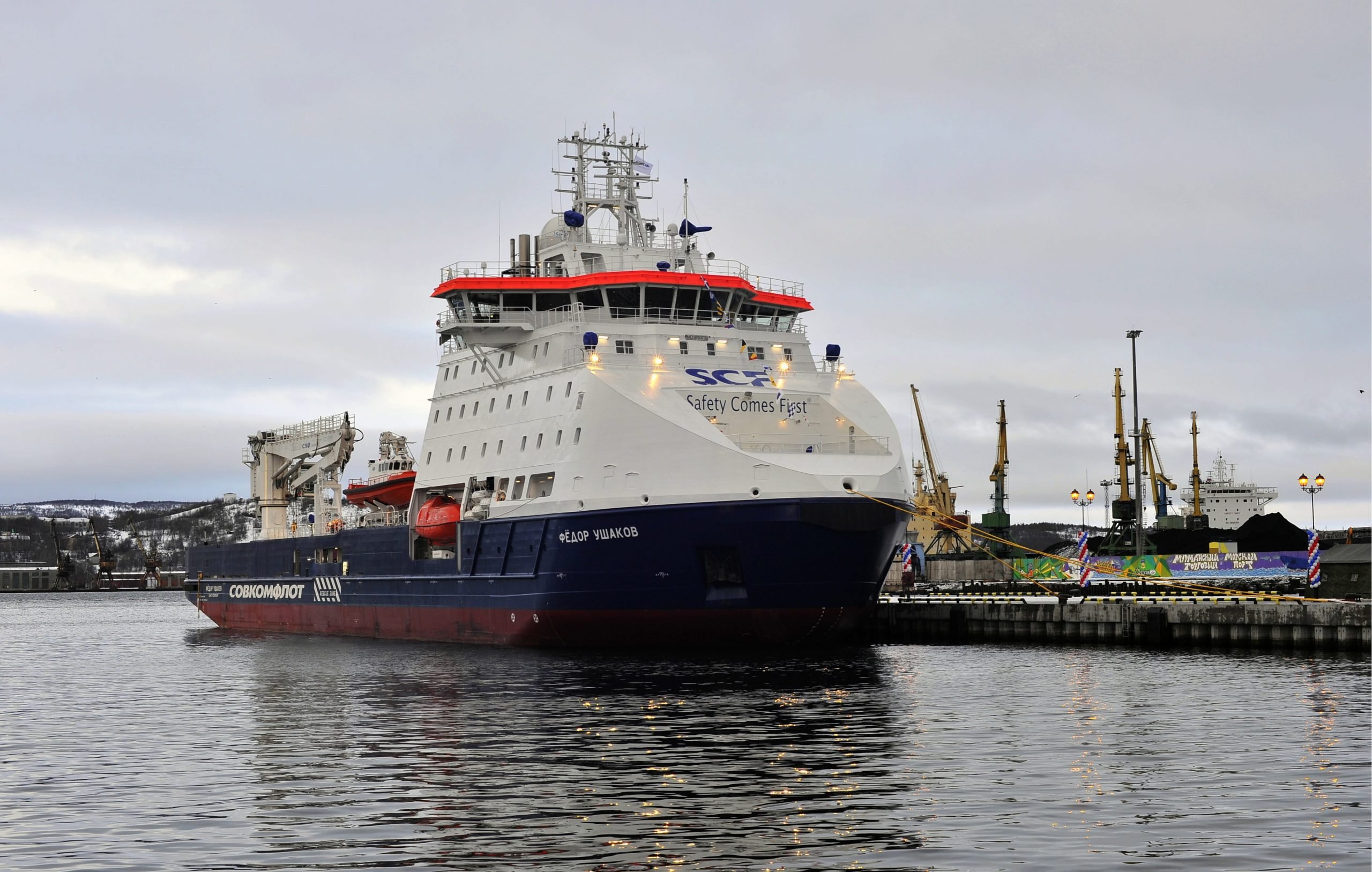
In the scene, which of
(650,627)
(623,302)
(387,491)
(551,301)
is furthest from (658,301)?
(387,491)

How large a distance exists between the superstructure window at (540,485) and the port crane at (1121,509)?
167 ft

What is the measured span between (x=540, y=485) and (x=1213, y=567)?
32.9 metres

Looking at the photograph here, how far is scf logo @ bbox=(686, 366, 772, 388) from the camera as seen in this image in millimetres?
40094

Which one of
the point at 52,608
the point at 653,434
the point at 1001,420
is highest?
the point at 1001,420

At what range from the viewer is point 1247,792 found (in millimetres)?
18266

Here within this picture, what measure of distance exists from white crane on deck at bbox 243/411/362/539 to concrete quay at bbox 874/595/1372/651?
25.3m

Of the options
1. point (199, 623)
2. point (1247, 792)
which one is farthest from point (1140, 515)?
point (199, 623)

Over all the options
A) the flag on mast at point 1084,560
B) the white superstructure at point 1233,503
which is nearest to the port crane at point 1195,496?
the white superstructure at point 1233,503

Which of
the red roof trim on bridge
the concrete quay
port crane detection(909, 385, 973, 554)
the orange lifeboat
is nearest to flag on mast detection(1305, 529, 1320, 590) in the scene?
the concrete quay

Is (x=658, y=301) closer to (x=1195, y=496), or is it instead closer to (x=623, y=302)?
(x=623, y=302)

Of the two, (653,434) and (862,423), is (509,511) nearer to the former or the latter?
(653,434)

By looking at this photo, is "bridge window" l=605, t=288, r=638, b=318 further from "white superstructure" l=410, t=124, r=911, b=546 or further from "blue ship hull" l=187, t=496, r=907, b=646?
"blue ship hull" l=187, t=496, r=907, b=646

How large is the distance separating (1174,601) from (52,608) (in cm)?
10861

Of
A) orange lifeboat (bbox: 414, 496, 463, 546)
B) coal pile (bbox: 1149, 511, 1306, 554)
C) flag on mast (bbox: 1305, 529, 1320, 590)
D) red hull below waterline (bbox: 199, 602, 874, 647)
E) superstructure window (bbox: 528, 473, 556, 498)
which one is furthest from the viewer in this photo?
coal pile (bbox: 1149, 511, 1306, 554)
